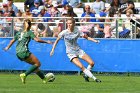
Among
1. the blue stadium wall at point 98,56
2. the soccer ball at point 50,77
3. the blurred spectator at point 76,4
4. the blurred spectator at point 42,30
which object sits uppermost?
the blurred spectator at point 76,4

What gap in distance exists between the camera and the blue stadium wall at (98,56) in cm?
2467

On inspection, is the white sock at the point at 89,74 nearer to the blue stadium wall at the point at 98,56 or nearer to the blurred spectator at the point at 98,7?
the blue stadium wall at the point at 98,56

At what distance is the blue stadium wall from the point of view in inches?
971

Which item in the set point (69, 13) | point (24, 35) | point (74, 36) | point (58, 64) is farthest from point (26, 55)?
point (69, 13)

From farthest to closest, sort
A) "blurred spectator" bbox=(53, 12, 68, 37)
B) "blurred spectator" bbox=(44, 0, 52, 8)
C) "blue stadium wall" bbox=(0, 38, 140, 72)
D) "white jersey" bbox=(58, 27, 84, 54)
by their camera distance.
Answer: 1. "blurred spectator" bbox=(44, 0, 52, 8)
2. "blurred spectator" bbox=(53, 12, 68, 37)
3. "blue stadium wall" bbox=(0, 38, 140, 72)
4. "white jersey" bbox=(58, 27, 84, 54)

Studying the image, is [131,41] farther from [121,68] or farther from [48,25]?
[48,25]

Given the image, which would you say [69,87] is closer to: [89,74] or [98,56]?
[89,74]

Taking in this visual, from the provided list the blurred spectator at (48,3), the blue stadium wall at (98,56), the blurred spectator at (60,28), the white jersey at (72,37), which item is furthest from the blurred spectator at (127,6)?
the white jersey at (72,37)

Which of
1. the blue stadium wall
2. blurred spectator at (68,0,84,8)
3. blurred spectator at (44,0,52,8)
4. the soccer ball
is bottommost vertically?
the blue stadium wall

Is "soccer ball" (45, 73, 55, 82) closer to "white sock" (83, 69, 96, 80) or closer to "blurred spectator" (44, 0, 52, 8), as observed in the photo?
"white sock" (83, 69, 96, 80)

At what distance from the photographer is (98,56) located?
81.4 ft

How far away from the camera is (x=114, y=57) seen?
24.8 metres

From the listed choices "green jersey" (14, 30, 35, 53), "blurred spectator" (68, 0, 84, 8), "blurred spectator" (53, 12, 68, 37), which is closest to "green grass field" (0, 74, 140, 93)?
"green jersey" (14, 30, 35, 53)

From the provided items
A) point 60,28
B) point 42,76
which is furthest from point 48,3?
point 42,76
